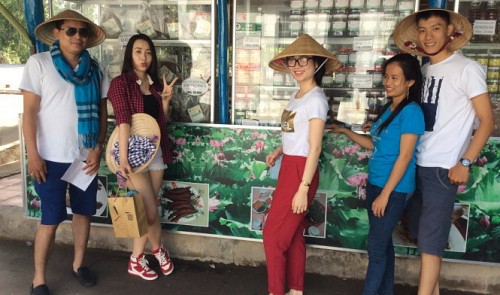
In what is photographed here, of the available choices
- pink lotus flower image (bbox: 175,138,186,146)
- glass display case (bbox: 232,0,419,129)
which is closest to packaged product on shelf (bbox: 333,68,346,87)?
glass display case (bbox: 232,0,419,129)

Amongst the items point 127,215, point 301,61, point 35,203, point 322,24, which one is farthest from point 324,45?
point 35,203

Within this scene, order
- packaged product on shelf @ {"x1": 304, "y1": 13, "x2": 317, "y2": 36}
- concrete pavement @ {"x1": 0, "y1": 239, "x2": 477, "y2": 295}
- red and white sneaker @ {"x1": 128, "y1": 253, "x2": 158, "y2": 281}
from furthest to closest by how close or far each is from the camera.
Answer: packaged product on shelf @ {"x1": 304, "y1": 13, "x2": 317, "y2": 36}
red and white sneaker @ {"x1": 128, "y1": 253, "x2": 158, "y2": 281}
concrete pavement @ {"x1": 0, "y1": 239, "x2": 477, "y2": 295}

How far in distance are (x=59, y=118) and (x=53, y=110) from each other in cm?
7

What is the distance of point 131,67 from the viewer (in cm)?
317

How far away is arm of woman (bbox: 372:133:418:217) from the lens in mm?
2508

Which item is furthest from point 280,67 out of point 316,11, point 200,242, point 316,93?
point 200,242

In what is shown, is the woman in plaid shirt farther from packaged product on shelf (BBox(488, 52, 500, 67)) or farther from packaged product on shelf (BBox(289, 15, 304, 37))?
packaged product on shelf (BBox(488, 52, 500, 67))

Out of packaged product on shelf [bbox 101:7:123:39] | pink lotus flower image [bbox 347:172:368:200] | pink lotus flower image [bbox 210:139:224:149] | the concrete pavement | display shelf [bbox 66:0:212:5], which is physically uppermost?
display shelf [bbox 66:0:212:5]

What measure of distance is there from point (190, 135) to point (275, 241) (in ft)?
4.44

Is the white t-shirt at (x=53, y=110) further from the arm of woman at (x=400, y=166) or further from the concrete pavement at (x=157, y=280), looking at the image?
the arm of woman at (x=400, y=166)

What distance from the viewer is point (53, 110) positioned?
3.00 m

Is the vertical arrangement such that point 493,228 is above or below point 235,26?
below

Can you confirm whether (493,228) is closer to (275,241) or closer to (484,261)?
(484,261)

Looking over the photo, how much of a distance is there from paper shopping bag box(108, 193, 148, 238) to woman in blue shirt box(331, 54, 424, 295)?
1584 mm
